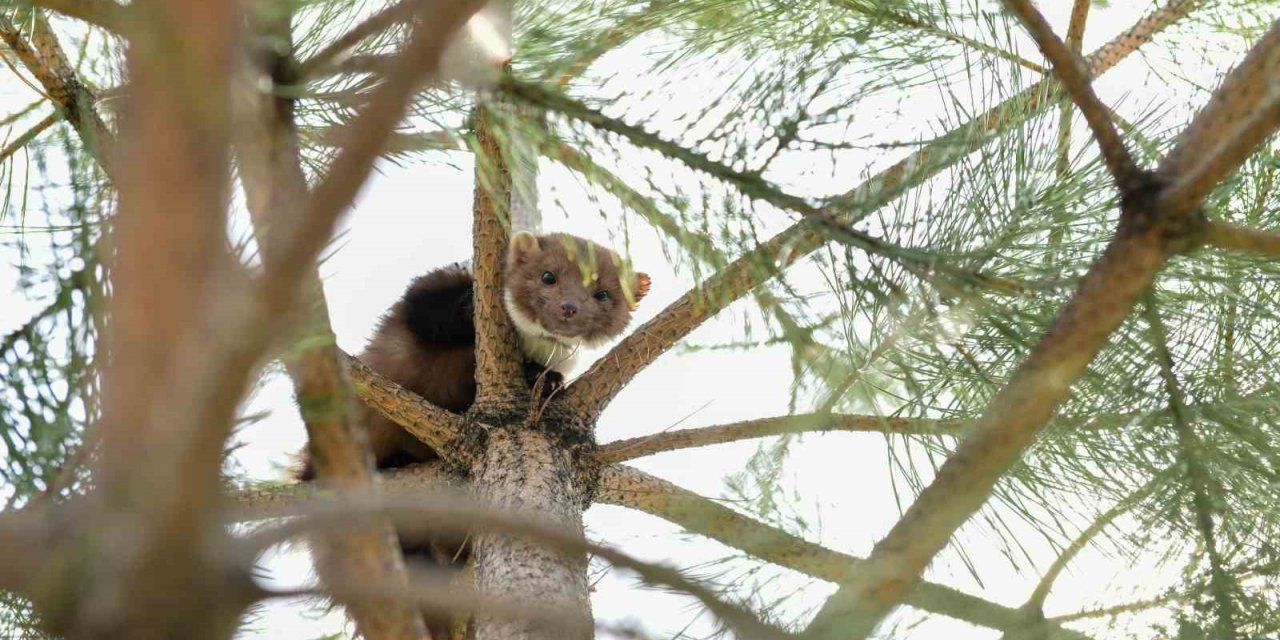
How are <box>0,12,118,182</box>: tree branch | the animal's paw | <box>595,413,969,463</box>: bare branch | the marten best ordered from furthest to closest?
the marten < the animal's paw < <box>595,413,969,463</box>: bare branch < <box>0,12,118,182</box>: tree branch

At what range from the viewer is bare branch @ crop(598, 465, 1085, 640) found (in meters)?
2.17

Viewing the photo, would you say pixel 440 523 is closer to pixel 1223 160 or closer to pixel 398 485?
pixel 1223 160

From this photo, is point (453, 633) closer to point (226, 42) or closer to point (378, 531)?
point (378, 531)

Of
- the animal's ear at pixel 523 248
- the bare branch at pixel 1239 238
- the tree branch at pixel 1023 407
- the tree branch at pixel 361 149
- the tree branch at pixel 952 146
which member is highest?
the animal's ear at pixel 523 248

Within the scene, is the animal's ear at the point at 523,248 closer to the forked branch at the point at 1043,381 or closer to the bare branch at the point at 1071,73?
the bare branch at the point at 1071,73

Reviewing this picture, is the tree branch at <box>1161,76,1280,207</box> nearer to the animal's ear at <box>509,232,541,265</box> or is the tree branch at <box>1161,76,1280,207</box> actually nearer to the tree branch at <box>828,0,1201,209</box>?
the tree branch at <box>828,0,1201,209</box>

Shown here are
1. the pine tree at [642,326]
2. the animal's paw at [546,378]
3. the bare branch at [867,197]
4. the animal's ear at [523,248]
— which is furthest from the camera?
the animal's ear at [523,248]

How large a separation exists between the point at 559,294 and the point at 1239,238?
413cm

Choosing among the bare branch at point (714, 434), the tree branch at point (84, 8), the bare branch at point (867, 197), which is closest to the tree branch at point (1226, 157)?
the bare branch at point (867, 197)

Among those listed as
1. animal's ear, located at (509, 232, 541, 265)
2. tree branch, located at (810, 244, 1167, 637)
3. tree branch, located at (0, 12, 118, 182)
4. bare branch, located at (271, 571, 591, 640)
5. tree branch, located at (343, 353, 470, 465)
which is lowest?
bare branch, located at (271, 571, 591, 640)

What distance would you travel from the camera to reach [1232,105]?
6.32 feet

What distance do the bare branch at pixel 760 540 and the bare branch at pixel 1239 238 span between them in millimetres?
717

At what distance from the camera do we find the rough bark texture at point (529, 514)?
10.1 feet

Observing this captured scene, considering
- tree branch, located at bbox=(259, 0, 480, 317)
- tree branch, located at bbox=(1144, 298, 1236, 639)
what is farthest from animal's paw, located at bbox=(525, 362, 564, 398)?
tree branch, located at bbox=(259, 0, 480, 317)
